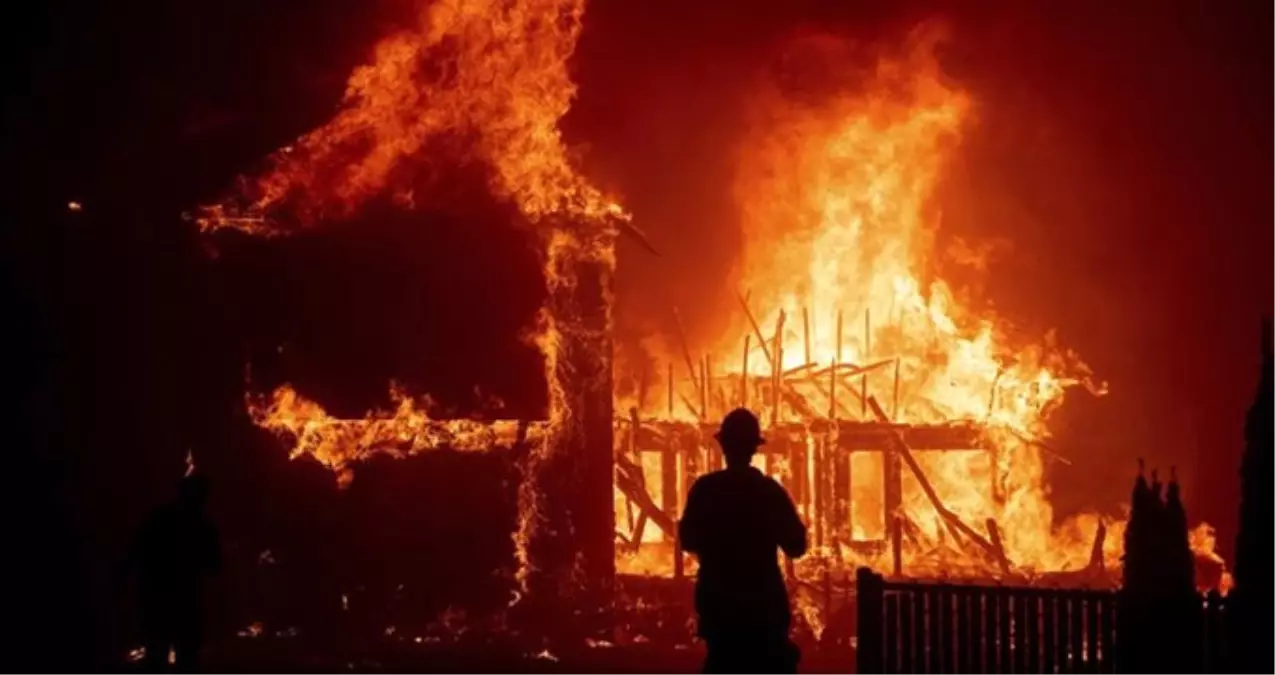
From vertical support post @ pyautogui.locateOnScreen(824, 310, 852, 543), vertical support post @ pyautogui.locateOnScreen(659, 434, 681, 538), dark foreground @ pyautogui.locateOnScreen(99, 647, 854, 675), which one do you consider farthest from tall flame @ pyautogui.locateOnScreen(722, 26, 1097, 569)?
dark foreground @ pyautogui.locateOnScreen(99, 647, 854, 675)

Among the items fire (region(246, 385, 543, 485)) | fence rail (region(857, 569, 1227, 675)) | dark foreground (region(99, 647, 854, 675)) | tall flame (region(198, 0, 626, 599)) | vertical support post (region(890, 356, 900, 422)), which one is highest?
tall flame (region(198, 0, 626, 599))

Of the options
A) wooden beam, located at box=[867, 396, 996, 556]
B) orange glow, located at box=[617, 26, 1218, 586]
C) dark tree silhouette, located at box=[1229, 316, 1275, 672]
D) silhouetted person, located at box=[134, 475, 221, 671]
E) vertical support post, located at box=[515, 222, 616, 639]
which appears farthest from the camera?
orange glow, located at box=[617, 26, 1218, 586]

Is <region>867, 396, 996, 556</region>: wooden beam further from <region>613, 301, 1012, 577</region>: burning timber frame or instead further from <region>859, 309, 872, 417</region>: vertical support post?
<region>859, 309, 872, 417</region>: vertical support post

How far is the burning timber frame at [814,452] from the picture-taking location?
20812mm

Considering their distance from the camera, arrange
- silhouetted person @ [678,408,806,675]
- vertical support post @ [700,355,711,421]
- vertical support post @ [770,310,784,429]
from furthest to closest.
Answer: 1. vertical support post @ [700,355,711,421]
2. vertical support post @ [770,310,784,429]
3. silhouetted person @ [678,408,806,675]

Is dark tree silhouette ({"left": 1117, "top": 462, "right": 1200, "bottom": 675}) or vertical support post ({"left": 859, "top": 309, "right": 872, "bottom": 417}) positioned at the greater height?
vertical support post ({"left": 859, "top": 309, "right": 872, "bottom": 417})

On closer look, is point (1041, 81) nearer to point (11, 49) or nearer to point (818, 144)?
point (818, 144)

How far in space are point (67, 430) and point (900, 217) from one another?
1540 centimetres

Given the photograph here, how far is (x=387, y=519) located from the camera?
1830cm

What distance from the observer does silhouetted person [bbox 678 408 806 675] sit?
813cm

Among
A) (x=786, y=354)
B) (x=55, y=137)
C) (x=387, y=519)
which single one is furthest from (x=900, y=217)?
(x=55, y=137)

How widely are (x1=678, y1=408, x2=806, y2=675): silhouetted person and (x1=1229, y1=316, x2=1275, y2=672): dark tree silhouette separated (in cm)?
384

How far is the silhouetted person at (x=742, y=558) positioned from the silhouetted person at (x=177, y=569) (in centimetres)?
487

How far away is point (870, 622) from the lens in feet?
37.4
